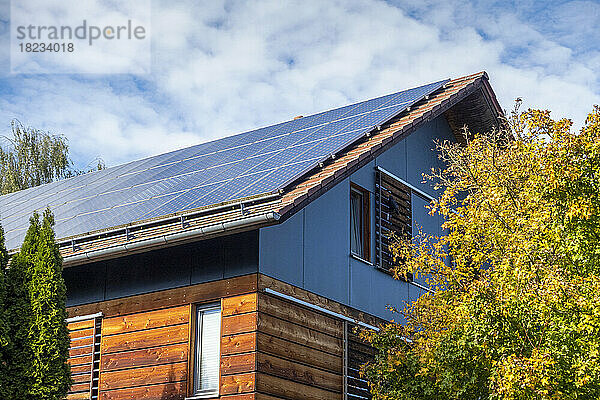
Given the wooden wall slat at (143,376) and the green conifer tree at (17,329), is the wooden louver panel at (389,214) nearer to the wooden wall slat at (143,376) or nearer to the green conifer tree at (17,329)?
the wooden wall slat at (143,376)

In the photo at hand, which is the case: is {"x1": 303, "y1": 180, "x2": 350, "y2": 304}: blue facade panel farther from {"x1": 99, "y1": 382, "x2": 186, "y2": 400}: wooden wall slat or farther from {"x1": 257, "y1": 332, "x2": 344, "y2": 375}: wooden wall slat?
{"x1": 99, "y1": 382, "x2": 186, "y2": 400}: wooden wall slat

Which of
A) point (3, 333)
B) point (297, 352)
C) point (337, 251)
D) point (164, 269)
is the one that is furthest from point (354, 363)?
point (3, 333)

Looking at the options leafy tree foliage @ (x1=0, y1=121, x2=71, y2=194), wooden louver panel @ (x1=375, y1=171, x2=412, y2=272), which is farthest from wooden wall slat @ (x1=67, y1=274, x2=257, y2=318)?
leafy tree foliage @ (x1=0, y1=121, x2=71, y2=194)

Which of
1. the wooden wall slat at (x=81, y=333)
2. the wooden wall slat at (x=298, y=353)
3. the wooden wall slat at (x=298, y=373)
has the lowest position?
the wooden wall slat at (x=298, y=373)

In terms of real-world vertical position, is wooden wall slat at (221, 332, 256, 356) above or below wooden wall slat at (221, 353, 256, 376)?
above

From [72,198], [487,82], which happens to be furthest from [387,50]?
[72,198]

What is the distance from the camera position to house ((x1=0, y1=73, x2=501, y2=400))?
1091cm

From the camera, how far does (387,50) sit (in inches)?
766

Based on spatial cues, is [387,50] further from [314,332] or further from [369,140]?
[314,332]

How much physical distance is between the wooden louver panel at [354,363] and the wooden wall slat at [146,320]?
2.64m

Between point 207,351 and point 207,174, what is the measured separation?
3279 millimetres

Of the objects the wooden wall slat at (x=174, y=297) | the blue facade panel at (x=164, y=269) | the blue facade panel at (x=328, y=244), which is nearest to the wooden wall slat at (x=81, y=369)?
the wooden wall slat at (x=174, y=297)

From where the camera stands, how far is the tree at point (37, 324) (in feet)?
30.8

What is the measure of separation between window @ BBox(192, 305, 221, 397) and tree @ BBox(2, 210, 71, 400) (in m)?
2.14
